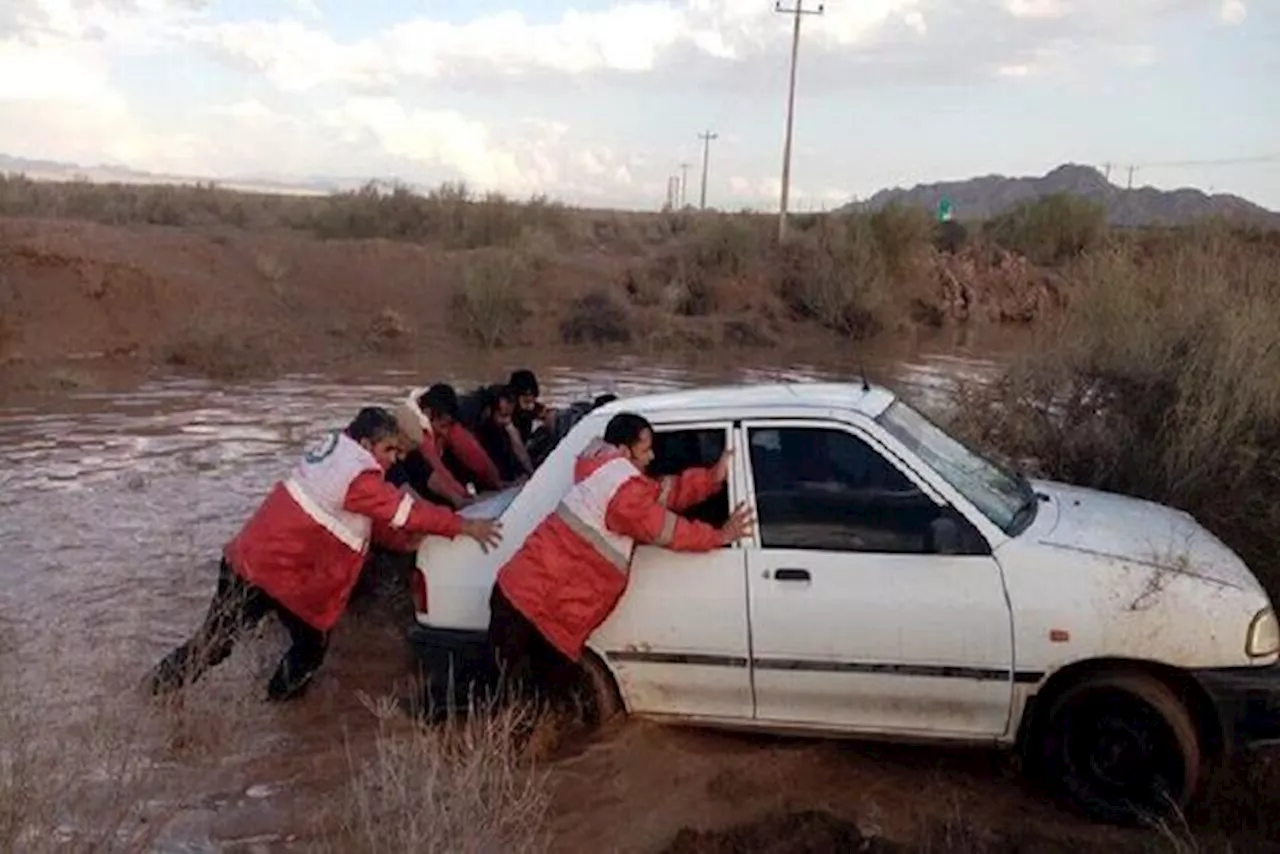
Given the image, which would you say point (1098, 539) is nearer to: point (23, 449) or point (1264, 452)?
point (1264, 452)

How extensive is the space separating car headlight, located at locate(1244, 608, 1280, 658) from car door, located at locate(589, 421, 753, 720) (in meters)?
1.97

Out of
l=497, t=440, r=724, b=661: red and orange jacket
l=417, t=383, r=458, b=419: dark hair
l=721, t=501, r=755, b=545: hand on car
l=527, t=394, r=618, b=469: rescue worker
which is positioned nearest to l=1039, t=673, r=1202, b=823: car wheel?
l=721, t=501, r=755, b=545: hand on car

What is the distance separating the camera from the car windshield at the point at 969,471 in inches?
234

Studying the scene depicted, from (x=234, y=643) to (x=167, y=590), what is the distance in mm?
2717

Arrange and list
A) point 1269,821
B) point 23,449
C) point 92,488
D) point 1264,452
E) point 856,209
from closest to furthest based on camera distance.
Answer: point 1269,821, point 1264,452, point 92,488, point 23,449, point 856,209

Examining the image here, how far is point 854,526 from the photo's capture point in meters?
5.83

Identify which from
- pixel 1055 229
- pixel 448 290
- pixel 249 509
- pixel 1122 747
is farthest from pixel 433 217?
pixel 1122 747

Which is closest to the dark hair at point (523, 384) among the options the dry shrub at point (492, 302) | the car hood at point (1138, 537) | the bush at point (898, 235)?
the car hood at point (1138, 537)

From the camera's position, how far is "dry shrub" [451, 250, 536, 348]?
90.4 feet

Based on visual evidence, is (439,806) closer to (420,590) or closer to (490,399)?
(420,590)

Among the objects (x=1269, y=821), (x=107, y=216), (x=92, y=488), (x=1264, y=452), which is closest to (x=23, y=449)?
(x=92, y=488)

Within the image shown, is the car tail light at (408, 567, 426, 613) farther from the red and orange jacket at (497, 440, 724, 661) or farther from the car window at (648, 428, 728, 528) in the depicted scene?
the car window at (648, 428, 728, 528)

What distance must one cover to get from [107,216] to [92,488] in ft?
110

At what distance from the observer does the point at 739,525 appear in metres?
5.89
